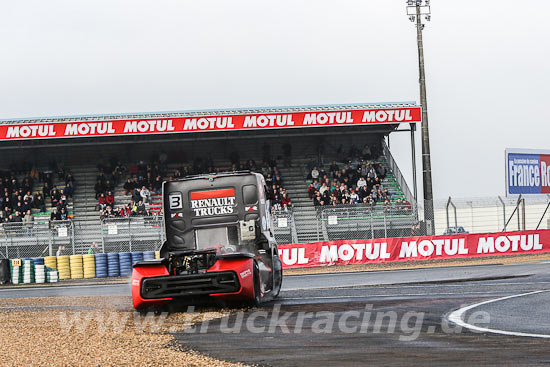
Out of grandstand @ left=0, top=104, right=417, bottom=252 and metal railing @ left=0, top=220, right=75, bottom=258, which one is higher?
grandstand @ left=0, top=104, right=417, bottom=252

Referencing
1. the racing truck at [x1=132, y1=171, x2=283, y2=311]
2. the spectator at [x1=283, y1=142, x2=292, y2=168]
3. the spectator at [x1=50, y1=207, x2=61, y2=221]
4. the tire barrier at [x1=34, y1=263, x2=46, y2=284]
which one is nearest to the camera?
the racing truck at [x1=132, y1=171, x2=283, y2=311]

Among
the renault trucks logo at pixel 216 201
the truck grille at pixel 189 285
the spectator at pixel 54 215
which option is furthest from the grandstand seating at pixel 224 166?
the truck grille at pixel 189 285

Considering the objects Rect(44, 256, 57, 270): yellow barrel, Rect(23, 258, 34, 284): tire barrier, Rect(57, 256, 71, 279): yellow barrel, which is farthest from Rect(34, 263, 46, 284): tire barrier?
Rect(57, 256, 71, 279): yellow barrel

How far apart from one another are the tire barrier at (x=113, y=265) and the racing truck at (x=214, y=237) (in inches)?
558

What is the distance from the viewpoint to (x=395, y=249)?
30.5 meters

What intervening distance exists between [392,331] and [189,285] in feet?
15.7

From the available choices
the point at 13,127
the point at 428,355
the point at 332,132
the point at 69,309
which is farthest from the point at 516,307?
the point at 13,127

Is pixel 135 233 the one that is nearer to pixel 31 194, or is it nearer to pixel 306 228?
pixel 306 228

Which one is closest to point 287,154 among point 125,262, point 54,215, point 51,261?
point 54,215

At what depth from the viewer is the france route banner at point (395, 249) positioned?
3017 centimetres

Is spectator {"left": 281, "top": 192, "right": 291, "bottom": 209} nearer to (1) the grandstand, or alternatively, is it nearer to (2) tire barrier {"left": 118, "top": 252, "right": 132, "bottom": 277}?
(1) the grandstand

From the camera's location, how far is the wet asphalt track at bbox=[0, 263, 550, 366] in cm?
740

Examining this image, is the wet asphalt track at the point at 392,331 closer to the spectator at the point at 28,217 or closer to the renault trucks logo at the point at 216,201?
the renault trucks logo at the point at 216,201

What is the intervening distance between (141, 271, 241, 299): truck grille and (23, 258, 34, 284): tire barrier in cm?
1699
